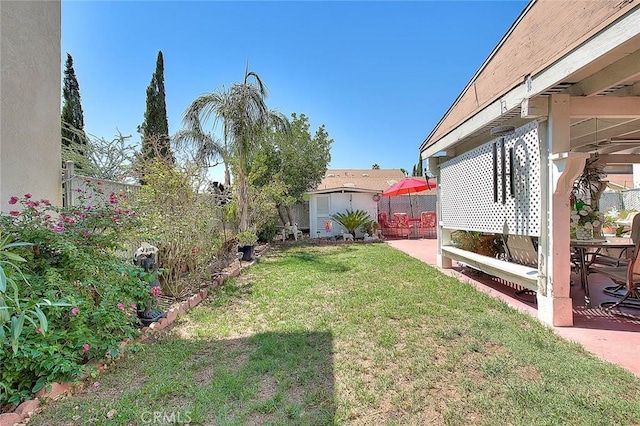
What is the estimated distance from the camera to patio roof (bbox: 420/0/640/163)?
9.28 ft

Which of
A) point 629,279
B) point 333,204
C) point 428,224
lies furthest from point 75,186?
point 428,224

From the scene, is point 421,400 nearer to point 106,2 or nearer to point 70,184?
point 70,184

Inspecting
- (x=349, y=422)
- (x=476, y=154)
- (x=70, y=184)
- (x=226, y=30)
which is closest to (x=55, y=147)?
(x=70, y=184)

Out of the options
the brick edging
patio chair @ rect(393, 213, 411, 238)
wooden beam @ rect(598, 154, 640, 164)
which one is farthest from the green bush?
the brick edging

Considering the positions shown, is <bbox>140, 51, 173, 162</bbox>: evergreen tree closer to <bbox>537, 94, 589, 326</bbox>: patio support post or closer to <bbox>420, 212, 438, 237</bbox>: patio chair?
<bbox>420, 212, 438, 237</bbox>: patio chair

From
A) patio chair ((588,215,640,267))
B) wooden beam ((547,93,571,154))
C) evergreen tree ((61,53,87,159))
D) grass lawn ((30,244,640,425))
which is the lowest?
grass lawn ((30,244,640,425))

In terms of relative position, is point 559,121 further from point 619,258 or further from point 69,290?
point 69,290

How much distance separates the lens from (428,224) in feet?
48.5

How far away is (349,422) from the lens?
207 centimetres

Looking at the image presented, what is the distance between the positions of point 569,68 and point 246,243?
7698 millimetres

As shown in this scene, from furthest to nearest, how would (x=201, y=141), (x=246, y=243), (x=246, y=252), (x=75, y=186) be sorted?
1. (x=201, y=141)
2. (x=246, y=252)
3. (x=246, y=243)
4. (x=75, y=186)

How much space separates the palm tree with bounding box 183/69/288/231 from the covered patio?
6100 mm

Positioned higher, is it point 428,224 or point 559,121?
point 559,121

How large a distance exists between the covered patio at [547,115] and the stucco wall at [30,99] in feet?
20.3
